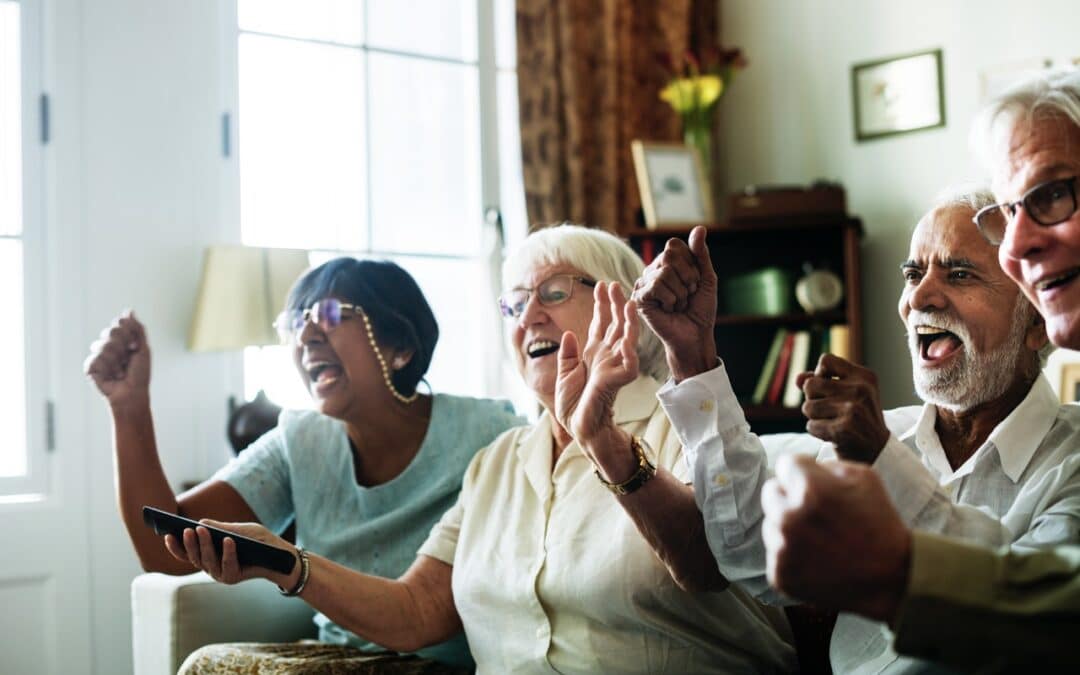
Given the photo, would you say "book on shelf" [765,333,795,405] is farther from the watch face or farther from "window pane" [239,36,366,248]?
"window pane" [239,36,366,248]

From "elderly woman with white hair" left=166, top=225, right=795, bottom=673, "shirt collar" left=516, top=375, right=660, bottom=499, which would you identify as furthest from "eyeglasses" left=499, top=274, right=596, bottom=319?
"shirt collar" left=516, top=375, right=660, bottom=499

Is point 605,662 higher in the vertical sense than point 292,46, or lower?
lower

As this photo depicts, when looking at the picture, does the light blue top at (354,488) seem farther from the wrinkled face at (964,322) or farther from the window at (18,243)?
the window at (18,243)

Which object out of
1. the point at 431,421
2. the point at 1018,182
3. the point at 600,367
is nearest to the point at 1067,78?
the point at 1018,182

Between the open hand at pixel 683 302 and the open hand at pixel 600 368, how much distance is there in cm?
4

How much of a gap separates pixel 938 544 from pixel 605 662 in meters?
0.86

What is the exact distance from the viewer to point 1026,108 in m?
1.32

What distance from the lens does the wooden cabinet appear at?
3.98m

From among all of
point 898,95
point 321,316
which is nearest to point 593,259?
point 321,316

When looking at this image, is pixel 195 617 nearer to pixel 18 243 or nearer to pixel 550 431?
pixel 550 431

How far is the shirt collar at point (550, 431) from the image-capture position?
187 cm

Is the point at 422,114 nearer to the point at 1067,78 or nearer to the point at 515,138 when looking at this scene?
the point at 515,138

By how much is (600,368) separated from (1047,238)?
1.81 ft

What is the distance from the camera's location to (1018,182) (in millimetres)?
1303
